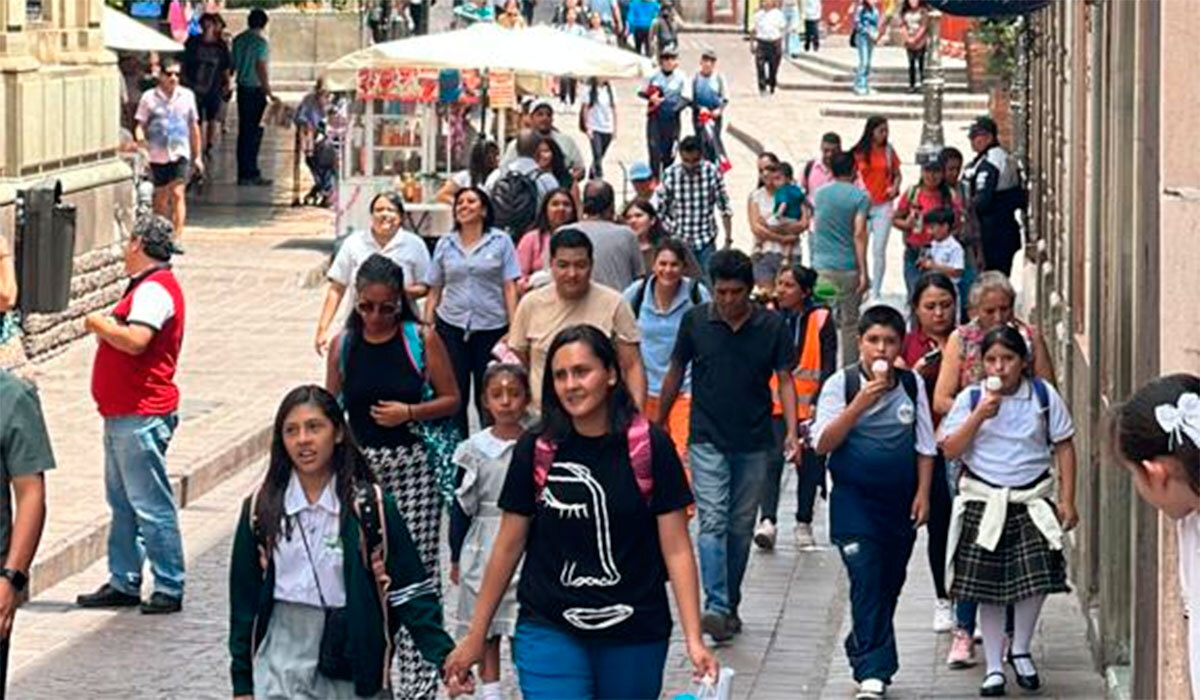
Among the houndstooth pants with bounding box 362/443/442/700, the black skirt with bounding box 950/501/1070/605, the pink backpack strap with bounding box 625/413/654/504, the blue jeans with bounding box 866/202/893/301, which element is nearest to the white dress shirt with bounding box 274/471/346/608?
the pink backpack strap with bounding box 625/413/654/504

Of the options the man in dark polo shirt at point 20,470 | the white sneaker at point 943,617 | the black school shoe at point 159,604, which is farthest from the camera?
the black school shoe at point 159,604

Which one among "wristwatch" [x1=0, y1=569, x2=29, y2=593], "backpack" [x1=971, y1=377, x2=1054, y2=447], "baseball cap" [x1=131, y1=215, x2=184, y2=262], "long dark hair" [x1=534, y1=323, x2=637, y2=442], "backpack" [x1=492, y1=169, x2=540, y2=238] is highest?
"backpack" [x1=492, y1=169, x2=540, y2=238]

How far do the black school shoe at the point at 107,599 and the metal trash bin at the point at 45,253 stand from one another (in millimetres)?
3336

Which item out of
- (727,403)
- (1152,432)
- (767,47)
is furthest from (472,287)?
(767,47)

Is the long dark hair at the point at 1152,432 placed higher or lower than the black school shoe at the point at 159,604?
higher

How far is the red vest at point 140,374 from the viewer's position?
44.5 feet

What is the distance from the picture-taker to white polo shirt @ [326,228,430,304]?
52.6 ft

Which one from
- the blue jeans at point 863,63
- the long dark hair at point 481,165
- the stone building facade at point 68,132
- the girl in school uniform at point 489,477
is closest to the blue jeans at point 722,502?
the girl in school uniform at point 489,477

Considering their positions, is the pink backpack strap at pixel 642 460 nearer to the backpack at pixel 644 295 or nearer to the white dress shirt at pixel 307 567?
the white dress shirt at pixel 307 567

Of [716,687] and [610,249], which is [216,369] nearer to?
[610,249]

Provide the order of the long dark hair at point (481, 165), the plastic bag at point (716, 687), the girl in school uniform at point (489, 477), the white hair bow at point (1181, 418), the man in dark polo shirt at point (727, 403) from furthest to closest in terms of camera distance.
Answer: the long dark hair at point (481, 165), the man in dark polo shirt at point (727, 403), the girl in school uniform at point (489, 477), the plastic bag at point (716, 687), the white hair bow at point (1181, 418)

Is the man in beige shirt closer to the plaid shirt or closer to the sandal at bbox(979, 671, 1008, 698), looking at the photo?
the sandal at bbox(979, 671, 1008, 698)

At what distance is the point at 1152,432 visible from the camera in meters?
6.59

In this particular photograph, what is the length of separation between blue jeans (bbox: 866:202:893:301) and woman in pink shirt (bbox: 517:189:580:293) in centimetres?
723
